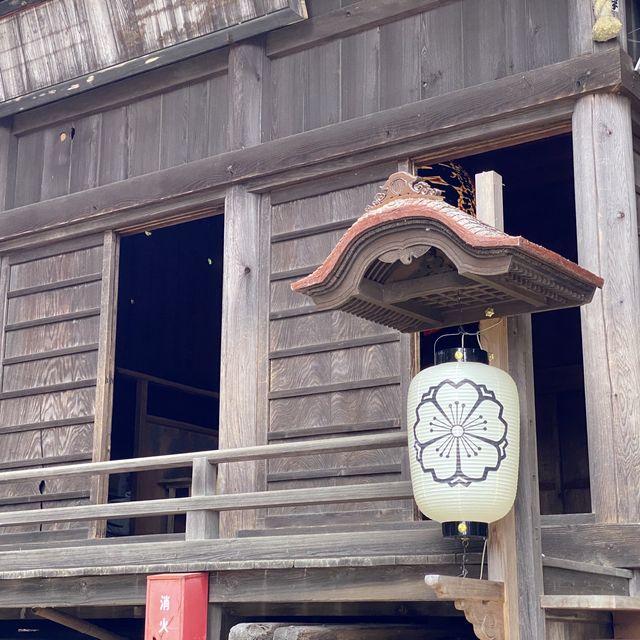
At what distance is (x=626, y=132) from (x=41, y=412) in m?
5.05

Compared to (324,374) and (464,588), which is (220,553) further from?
(464,588)

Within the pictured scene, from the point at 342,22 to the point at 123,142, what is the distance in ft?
7.24

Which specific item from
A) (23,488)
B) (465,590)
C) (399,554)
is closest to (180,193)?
(23,488)

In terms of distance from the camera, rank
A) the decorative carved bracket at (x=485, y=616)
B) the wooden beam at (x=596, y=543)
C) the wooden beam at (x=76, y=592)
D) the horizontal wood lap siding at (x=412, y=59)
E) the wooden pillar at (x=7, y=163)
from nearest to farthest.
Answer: the decorative carved bracket at (x=485, y=616)
the wooden beam at (x=596, y=543)
the wooden beam at (x=76, y=592)
the horizontal wood lap siding at (x=412, y=59)
the wooden pillar at (x=7, y=163)

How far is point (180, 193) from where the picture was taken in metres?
8.75

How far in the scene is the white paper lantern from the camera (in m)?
5.14

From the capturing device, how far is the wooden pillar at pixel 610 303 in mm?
6426

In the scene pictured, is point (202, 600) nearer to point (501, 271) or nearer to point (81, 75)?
point (501, 271)

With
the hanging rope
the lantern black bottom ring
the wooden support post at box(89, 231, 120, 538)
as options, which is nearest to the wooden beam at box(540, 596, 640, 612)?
the lantern black bottom ring

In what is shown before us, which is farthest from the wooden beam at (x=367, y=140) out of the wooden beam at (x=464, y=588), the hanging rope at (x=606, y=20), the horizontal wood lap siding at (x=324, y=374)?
the wooden beam at (x=464, y=588)

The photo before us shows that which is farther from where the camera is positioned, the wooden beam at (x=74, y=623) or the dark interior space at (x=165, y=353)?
the dark interior space at (x=165, y=353)

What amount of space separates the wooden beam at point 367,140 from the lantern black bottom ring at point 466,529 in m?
2.98

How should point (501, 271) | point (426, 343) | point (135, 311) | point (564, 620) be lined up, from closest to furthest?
point (501, 271) < point (564, 620) < point (426, 343) < point (135, 311)

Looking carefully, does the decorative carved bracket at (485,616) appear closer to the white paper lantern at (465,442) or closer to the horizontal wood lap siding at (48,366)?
the white paper lantern at (465,442)
